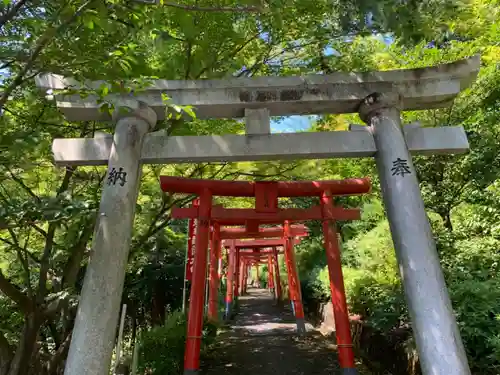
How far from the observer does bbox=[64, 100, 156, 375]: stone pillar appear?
3.53 m

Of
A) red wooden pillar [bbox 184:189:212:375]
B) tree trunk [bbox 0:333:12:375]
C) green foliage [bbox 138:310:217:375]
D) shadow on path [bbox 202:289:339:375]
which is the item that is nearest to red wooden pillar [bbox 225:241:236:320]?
shadow on path [bbox 202:289:339:375]

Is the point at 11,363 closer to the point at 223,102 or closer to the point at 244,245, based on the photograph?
the point at 223,102

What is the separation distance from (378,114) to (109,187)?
3237 mm

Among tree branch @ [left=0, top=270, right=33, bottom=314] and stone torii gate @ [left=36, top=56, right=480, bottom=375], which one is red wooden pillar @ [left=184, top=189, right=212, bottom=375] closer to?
tree branch @ [left=0, top=270, right=33, bottom=314]

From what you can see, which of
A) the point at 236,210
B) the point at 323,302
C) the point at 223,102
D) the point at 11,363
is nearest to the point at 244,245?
the point at 323,302

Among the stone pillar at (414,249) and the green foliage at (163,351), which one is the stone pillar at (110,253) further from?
the green foliage at (163,351)

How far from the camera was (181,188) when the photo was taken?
7.35m

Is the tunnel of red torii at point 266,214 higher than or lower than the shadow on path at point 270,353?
higher

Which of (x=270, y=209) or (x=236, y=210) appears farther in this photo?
(x=236, y=210)

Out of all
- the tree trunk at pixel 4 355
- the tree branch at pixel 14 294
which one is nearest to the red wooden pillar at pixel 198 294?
the tree branch at pixel 14 294

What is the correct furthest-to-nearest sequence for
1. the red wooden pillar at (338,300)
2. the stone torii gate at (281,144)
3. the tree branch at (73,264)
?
1. the tree branch at (73,264)
2. the red wooden pillar at (338,300)
3. the stone torii gate at (281,144)

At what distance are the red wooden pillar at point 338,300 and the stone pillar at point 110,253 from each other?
4.17m

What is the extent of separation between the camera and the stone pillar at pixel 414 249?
11.6 feet

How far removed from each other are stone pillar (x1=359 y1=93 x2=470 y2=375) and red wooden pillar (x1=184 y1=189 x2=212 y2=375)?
13.0ft
